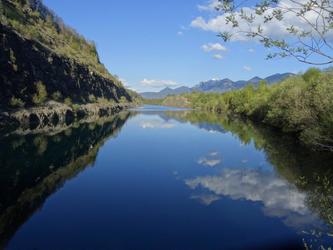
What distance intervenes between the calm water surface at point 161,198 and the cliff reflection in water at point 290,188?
0.26 ft

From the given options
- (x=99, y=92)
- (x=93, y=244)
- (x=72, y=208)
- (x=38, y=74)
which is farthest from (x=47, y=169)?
(x=99, y=92)

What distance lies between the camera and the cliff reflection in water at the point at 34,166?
22.9 m

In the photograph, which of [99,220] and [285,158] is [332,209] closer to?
[99,220]

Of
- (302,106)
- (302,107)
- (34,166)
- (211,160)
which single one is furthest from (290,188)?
(34,166)

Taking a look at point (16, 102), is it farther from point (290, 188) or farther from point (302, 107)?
point (290, 188)

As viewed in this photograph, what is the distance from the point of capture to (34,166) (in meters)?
36.9

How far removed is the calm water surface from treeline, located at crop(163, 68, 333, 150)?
3524 mm

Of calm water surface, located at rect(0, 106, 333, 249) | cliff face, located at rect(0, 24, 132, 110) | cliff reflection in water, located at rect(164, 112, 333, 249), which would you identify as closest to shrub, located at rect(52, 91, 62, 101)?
cliff face, located at rect(0, 24, 132, 110)

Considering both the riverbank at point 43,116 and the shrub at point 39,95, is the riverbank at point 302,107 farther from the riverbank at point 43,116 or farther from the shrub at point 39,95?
the shrub at point 39,95

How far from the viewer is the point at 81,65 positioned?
145 meters

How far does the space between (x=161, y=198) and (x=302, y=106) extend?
93.9ft

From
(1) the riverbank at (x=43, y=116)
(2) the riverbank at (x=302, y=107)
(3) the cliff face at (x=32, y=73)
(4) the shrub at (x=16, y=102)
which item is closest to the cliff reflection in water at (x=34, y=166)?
(1) the riverbank at (x=43, y=116)

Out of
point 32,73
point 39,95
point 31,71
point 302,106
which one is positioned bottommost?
point 39,95

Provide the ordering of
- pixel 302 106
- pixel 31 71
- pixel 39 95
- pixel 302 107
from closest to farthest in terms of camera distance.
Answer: pixel 302 106
pixel 302 107
pixel 39 95
pixel 31 71
